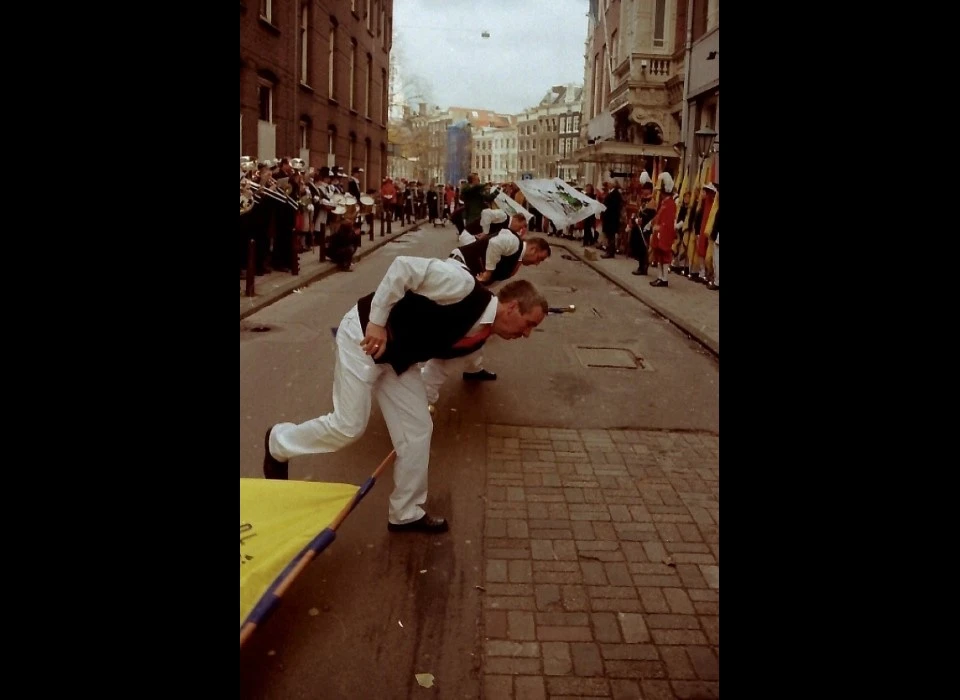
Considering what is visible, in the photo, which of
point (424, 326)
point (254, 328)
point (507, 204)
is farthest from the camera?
point (507, 204)

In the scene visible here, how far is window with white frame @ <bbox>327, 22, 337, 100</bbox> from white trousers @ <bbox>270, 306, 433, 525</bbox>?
24053 millimetres

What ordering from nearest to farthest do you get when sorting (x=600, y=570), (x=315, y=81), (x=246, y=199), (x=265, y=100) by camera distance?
(x=600, y=570), (x=246, y=199), (x=265, y=100), (x=315, y=81)

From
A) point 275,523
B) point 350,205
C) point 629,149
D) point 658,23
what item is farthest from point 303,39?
point 275,523

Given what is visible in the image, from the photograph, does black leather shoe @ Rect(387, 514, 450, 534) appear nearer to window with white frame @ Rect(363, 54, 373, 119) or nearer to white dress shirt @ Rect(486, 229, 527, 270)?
white dress shirt @ Rect(486, 229, 527, 270)

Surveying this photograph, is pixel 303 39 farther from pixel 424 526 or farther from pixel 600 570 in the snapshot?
pixel 600 570

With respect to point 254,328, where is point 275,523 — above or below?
below

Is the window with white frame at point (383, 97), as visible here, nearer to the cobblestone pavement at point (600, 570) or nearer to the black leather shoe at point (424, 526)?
the cobblestone pavement at point (600, 570)

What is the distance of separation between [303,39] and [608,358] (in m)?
18.6

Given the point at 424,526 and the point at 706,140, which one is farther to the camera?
the point at 706,140

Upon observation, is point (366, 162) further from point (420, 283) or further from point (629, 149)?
point (420, 283)

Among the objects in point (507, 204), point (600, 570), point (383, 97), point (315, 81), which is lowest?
point (600, 570)

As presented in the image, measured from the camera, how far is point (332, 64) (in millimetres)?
27141
